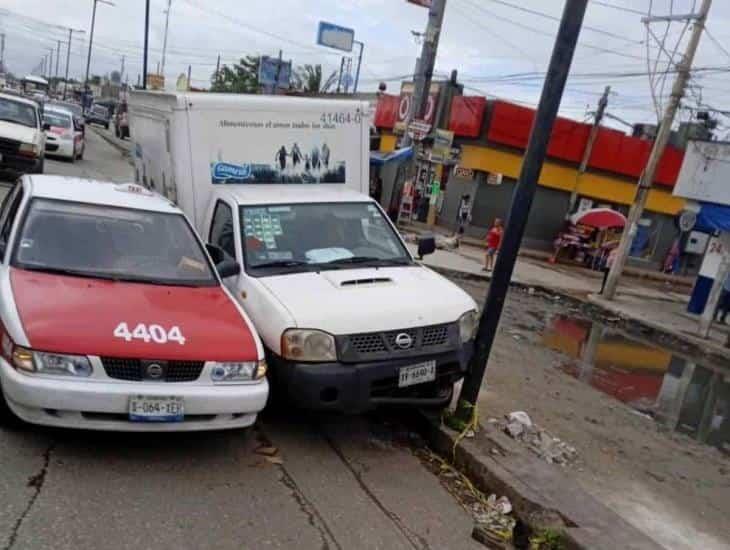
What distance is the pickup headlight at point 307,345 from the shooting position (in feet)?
14.9

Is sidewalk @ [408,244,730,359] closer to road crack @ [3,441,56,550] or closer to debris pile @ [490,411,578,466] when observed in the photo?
debris pile @ [490,411,578,466]

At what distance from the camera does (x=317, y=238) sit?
5.90m

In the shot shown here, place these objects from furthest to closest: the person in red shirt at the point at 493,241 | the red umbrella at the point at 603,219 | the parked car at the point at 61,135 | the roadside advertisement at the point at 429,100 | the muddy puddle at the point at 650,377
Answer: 1. the red umbrella at the point at 603,219
2. the roadside advertisement at the point at 429,100
3. the parked car at the point at 61,135
4. the person in red shirt at the point at 493,241
5. the muddy puddle at the point at 650,377

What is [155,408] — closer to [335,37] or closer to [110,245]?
[110,245]

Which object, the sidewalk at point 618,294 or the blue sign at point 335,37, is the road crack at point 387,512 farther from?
the blue sign at point 335,37

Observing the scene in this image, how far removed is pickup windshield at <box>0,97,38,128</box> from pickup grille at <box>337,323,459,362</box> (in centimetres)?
1494

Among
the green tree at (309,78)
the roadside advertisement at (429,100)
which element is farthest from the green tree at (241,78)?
the roadside advertisement at (429,100)

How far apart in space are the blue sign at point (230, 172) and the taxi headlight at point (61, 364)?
10.8 feet

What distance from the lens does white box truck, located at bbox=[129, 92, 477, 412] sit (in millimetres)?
4625

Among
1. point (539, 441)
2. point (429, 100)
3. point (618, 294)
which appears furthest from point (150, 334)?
point (429, 100)

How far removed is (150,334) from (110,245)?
1.31 meters

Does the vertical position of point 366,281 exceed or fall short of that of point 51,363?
it exceeds it

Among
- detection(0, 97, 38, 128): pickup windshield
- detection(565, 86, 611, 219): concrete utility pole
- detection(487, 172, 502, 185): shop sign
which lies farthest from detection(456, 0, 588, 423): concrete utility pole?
detection(565, 86, 611, 219): concrete utility pole

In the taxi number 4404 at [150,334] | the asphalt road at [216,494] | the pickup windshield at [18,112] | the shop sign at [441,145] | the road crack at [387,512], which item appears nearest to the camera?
the asphalt road at [216,494]
